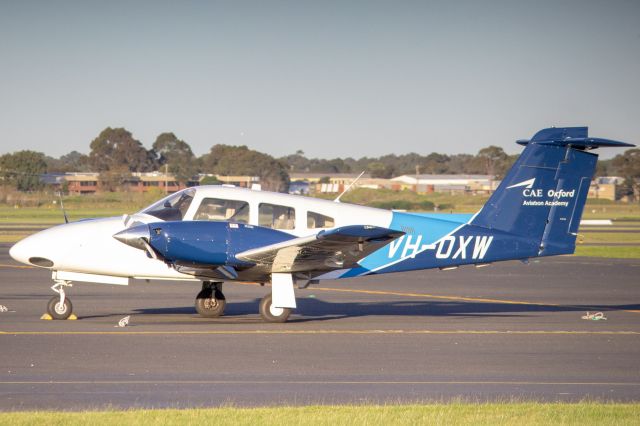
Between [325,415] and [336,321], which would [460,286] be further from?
[325,415]

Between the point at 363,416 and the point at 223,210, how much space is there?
7.69 metres

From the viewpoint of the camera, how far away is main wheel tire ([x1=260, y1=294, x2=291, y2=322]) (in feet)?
52.5

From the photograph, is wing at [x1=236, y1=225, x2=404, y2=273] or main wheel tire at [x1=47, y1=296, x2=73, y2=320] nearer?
wing at [x1=236, y1=225, x2=404, y2=273]

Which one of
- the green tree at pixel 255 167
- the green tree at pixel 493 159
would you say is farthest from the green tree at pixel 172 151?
the green tree at pixel 493 159

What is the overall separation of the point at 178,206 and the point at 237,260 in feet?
4.97

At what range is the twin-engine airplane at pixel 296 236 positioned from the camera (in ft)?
49.8

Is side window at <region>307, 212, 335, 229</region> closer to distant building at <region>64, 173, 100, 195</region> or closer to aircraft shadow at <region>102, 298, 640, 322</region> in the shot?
aircraft shadow at <region>102, 298, 640, 322</region>

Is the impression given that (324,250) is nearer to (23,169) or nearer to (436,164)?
(23,169)

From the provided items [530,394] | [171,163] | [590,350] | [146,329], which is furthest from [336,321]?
[171,163]

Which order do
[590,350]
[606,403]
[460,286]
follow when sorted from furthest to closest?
[460,286] < [590,350] < [606,403]

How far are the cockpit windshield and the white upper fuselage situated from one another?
2cm

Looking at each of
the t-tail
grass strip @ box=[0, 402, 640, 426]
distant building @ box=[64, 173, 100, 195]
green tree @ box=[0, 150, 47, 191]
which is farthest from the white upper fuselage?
distant building @ box=[64, 173, 100, 195]

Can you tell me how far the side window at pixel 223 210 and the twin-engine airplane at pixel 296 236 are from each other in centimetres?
2

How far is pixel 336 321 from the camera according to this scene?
16.5 m
